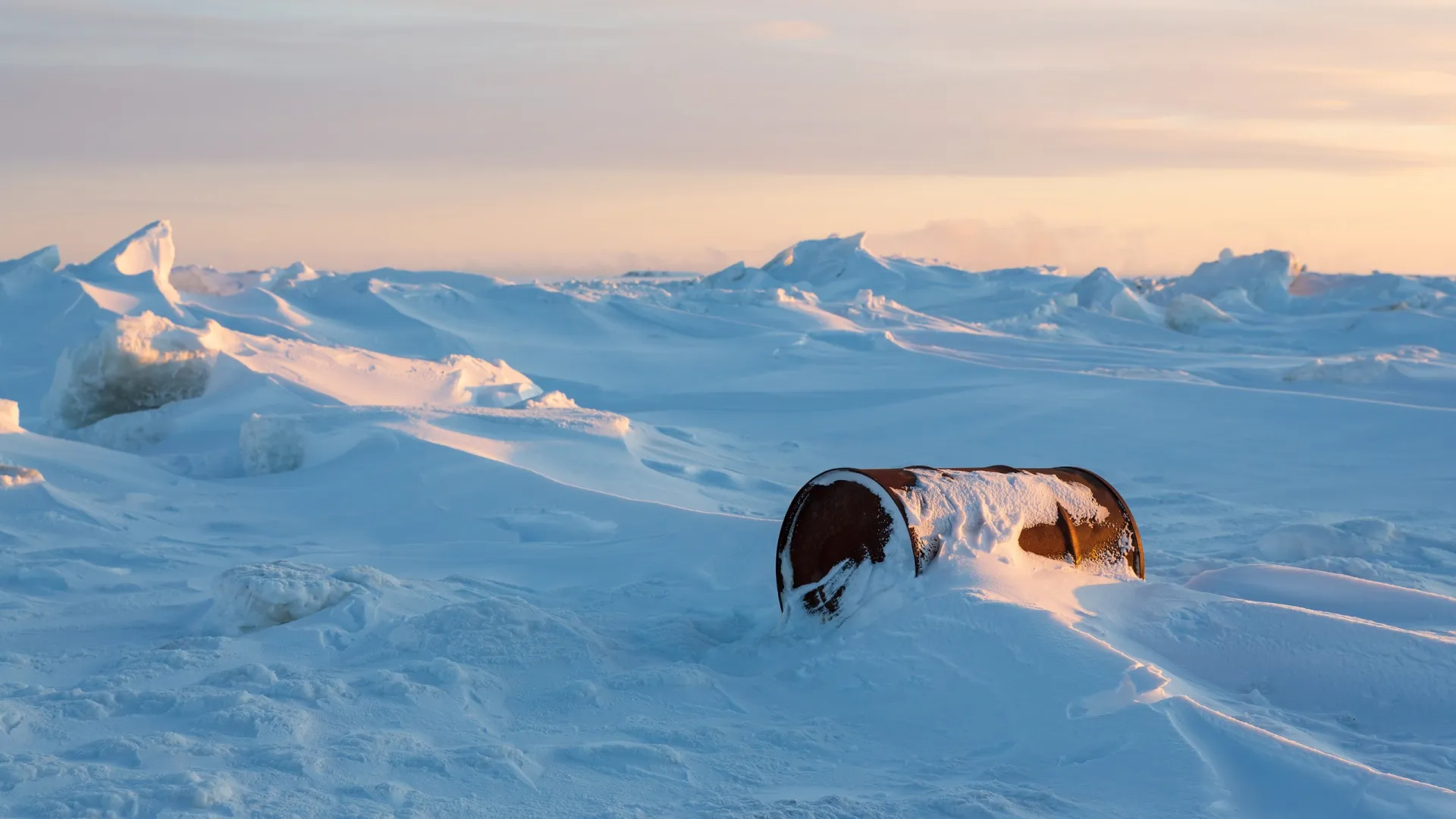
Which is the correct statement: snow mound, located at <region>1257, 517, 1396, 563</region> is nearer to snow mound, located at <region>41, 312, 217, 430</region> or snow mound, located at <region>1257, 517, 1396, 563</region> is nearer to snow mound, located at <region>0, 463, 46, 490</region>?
snow mound, located at <region>0, 463, 46, 490</region>

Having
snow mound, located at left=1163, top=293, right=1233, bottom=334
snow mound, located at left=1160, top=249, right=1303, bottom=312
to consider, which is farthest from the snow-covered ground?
snow mound, located at left=1160, top=249, right=1303, bottom=312

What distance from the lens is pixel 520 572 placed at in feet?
20.3

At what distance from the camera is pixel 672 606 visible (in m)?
5.52

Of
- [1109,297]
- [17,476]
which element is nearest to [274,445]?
[17,476]

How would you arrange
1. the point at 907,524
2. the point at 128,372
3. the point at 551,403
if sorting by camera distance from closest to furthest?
the point at 907,524 → the point at 128,372 → the point at 551,403

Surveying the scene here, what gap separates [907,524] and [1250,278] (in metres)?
31.3

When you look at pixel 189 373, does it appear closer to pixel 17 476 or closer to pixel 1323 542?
pixel 17 476

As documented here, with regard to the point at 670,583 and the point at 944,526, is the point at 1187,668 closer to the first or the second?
the point at 944,526

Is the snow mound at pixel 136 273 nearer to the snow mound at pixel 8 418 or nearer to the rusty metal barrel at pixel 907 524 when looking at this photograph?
the snow mound at pixel 8 418

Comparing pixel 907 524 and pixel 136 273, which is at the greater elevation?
pixel 136 273

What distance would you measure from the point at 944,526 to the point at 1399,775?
176cm

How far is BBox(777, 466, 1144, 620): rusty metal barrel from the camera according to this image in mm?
4555

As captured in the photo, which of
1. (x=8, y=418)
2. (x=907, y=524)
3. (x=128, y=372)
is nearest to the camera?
(x=907, y=524)

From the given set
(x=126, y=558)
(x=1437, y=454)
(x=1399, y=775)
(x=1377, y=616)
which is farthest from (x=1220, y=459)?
(x=126, y=558)
